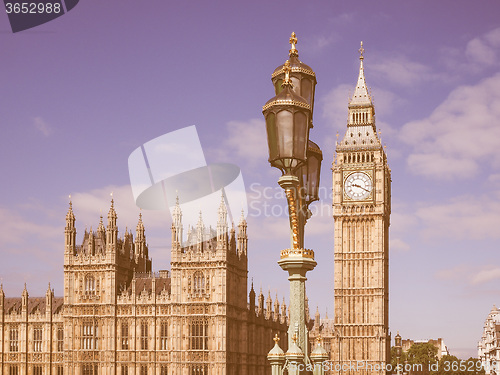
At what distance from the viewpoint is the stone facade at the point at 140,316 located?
83625 mm

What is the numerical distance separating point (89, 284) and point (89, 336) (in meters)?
5.03

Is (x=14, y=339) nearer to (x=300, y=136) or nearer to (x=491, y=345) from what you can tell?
(x=300, y=136)

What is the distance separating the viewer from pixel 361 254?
108 metres

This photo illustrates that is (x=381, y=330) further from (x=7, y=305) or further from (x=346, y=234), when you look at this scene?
(x=7, y=305)

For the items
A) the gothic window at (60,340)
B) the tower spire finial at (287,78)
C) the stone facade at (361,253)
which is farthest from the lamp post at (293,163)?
the stone facade at (361,253)

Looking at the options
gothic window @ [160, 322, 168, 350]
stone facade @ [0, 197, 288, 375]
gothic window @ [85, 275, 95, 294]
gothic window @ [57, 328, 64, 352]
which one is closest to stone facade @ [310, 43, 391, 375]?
stone facade @ [0, 197, 288, 375]

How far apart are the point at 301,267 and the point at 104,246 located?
→ 7037 centimetres

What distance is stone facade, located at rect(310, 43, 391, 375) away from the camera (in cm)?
10556

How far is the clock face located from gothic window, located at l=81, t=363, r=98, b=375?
3951cm

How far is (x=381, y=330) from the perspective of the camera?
105 metres

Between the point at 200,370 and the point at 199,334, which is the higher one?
the point at 199,334

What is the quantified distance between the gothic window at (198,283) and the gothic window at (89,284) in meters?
10.3

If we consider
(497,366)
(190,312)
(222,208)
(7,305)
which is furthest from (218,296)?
(497,366)

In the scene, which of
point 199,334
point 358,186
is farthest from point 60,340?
point 358,186
